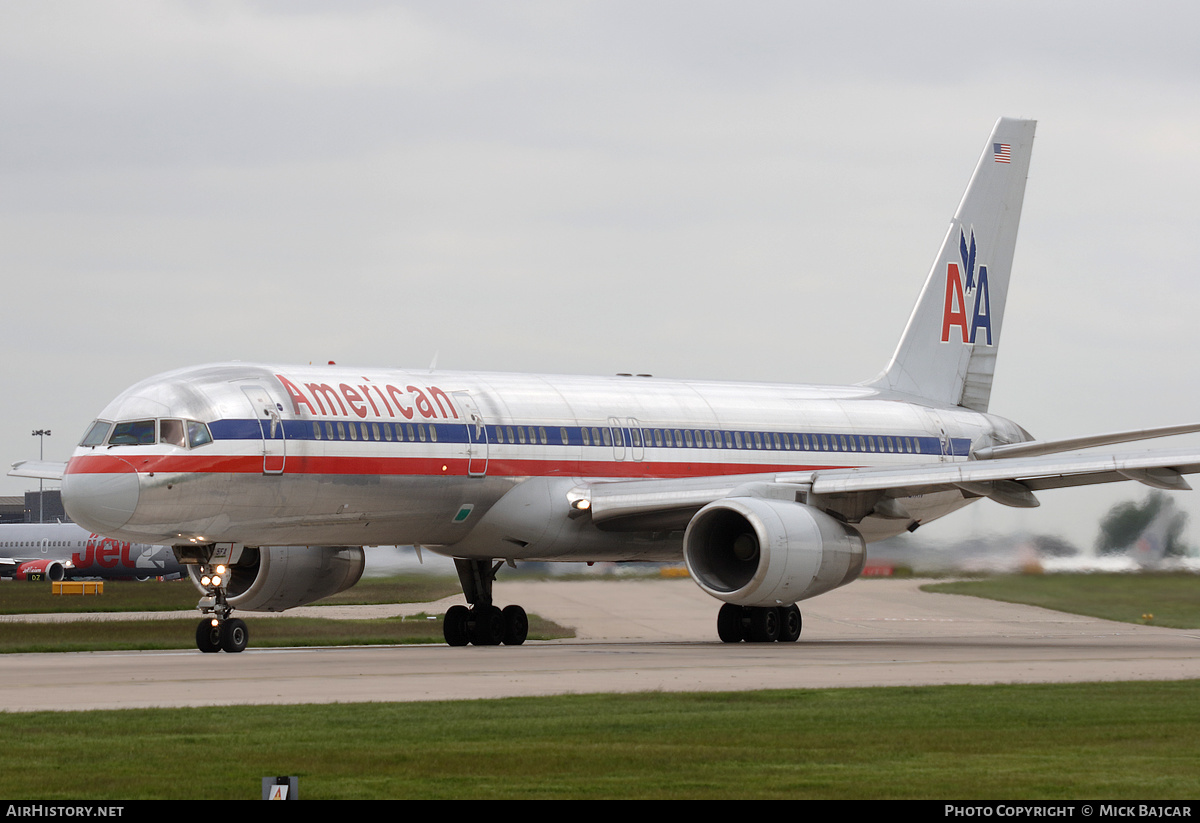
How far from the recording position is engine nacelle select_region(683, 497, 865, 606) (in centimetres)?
2511

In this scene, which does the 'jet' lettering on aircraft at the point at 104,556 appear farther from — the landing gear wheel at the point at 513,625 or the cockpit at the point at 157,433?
the cockpit at the point at 157,433

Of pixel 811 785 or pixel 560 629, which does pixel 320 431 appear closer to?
pixel 560 629

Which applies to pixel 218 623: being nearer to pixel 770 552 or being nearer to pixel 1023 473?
pixel 770 552

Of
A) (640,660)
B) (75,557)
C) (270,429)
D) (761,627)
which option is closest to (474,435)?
(270,429)

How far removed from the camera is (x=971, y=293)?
37.7 m

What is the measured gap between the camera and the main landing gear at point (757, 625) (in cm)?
2858

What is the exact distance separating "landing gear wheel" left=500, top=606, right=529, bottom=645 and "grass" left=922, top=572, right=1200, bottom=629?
28.4 ft

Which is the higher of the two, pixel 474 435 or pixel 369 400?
pixel 369 400

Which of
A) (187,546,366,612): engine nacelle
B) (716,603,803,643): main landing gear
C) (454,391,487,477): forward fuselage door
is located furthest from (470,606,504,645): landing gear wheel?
(716,603,803,643): main landing gear

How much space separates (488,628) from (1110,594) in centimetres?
1130

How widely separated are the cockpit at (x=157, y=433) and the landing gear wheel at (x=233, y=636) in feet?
8.80

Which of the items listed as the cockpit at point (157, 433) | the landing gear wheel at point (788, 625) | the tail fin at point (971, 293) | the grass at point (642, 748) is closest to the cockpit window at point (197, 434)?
the cockpit at point (157, 433)

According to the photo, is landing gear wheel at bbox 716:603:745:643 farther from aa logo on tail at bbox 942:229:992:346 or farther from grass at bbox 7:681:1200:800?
grass at bbox 7:681:1200:800

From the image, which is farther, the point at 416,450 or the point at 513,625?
the point at 513,625
